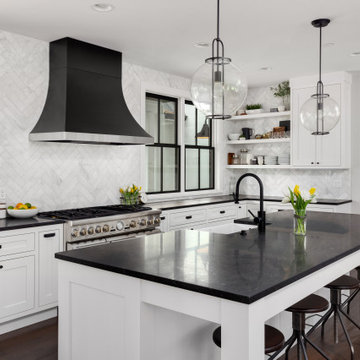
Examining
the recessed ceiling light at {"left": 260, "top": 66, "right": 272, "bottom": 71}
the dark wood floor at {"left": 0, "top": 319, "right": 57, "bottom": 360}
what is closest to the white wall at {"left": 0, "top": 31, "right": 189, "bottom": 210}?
the dark wood floor at {"left": 0, "top": 319, "right": 57, "bottom": 360}

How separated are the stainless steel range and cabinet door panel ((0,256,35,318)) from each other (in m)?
0.41

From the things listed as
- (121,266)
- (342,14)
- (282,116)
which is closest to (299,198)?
(121,266)

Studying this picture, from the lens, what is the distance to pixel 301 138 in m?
6.09

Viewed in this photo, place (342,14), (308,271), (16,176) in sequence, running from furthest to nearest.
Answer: (16,176) → (342,14) → (308,271)

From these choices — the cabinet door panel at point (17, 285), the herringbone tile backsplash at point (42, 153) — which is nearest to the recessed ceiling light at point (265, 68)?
the herringbone tile backsplash at point (42, 153)

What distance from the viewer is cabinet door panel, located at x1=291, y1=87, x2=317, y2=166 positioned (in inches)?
236

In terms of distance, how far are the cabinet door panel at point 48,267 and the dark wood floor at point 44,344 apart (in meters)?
0.25

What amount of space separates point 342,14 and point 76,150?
3.06 meters

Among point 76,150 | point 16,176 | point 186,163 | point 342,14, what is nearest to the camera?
point 342,14

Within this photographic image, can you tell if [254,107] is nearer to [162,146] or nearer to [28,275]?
[162,146]

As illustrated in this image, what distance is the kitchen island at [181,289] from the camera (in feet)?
5.46

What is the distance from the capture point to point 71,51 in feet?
14.1

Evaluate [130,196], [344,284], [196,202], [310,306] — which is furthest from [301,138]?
[310,306]

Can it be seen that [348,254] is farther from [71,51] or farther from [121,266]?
[71,51]
